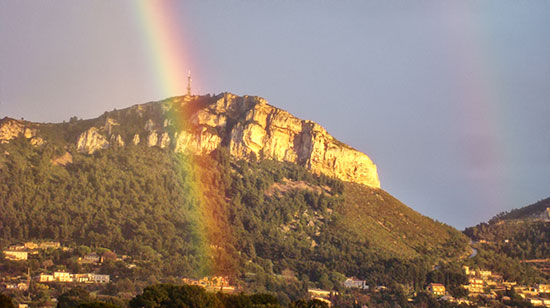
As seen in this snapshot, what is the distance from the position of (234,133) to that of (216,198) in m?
13.0

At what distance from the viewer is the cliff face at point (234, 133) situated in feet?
427

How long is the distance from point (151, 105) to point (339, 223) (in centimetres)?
3265

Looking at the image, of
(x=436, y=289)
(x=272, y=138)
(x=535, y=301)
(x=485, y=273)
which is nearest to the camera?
(x=436, y=289)

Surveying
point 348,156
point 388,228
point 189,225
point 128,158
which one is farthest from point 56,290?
point 348,156

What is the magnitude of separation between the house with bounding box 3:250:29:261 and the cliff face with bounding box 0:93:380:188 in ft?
104

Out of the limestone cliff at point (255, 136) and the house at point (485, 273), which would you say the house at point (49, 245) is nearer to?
the limestone cliff at point (255, 136)

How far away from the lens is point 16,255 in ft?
316

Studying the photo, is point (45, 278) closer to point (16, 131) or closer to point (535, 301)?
point (16, 131)

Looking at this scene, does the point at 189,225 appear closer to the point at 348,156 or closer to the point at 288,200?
the point at 288,200

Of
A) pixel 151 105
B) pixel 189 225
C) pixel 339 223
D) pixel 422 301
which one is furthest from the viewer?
pixel 151 105

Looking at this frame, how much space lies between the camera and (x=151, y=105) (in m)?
138

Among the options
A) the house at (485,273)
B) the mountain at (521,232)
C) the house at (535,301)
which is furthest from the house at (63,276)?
the mountain at (521,232)

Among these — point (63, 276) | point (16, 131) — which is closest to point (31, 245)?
point (63, 276)

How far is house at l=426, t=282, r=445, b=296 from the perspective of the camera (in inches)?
4080
